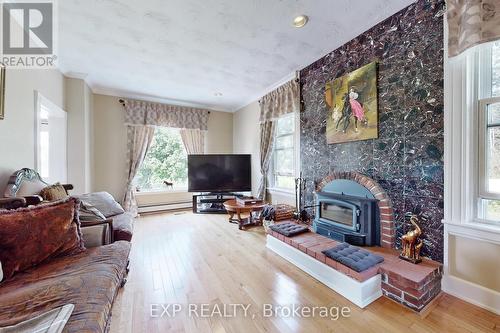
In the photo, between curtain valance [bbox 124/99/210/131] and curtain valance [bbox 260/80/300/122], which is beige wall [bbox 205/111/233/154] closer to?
curtain valance [bbox 124/99/210/131]

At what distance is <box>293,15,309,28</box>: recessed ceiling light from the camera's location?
82.1 inches

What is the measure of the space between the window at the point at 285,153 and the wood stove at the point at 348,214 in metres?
1.03

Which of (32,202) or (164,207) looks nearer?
(32,202)

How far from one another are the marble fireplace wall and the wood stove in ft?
0.66

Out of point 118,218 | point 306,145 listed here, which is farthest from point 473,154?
point 118,218

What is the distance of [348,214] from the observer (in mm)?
2420

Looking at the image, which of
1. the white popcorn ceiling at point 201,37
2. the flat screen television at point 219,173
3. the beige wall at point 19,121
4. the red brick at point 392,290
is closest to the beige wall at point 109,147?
the white popcorn ceiling at point 201,37

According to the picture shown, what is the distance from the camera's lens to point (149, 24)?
218cm

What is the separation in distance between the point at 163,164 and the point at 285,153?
287cm

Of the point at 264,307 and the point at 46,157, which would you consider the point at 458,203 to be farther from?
the point at 46,157

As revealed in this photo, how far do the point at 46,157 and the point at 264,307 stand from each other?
3.91 metres

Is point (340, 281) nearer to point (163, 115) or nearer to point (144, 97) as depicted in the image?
point (163, 115)

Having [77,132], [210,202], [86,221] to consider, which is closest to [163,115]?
[77,132]

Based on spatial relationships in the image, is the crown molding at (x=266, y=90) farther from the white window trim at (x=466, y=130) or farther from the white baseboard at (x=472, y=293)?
the white baseboard at (x=472, y=293)
